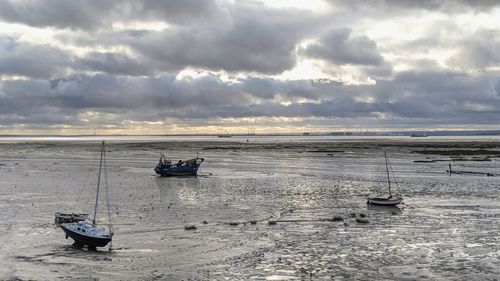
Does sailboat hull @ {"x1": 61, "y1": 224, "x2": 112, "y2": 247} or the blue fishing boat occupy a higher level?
the blue fishing boat

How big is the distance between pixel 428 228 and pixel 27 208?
39058 mm

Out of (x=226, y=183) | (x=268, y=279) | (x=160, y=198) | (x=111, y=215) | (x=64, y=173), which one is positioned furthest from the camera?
(x=64, y=173)

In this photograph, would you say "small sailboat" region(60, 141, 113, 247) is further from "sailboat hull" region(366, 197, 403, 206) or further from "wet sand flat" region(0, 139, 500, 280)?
"sailboat hull" region(366, 197, 403, 206)

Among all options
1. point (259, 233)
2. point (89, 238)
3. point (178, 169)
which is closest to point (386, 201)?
point (259, 233)

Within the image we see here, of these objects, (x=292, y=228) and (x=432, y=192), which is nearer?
(x=292, y=228)

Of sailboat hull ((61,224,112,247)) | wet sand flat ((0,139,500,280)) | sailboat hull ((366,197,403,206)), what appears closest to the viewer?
wet sand flat ((0,139,500,280))

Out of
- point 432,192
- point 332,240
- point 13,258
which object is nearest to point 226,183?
point 432,192

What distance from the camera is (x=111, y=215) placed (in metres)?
50.9

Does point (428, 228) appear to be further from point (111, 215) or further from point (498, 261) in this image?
point (111, 215)

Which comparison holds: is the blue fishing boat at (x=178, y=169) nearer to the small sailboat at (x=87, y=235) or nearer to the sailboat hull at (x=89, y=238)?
the small sailboat at (x=87, y=235)

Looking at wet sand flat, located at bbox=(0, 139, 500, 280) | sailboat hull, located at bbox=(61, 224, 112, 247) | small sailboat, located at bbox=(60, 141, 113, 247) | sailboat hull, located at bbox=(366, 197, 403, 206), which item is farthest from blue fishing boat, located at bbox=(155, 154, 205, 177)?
sailboat hull, located at bbox=(61, 224, 112, 247)

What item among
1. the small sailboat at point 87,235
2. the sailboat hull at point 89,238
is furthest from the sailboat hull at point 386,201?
the sailboat hull at point 89,238

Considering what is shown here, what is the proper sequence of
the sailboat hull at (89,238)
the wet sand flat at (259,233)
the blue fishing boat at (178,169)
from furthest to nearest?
the blue fishing boat at (178,169)
the sailboat hull at (89,238)
the wet sand flat at (259,233)

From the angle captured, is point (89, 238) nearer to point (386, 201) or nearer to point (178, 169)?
point (386, 201)
